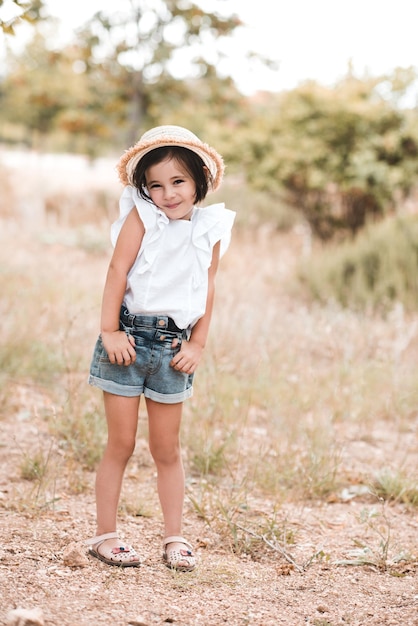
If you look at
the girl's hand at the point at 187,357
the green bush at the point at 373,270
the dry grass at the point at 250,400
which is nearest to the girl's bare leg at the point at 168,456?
the girl's hand at the point at 187,357

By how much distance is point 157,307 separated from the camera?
2.38m

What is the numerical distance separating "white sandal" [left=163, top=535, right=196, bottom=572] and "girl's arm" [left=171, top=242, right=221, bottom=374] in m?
0.61

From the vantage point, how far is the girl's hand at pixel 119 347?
7.66 ft

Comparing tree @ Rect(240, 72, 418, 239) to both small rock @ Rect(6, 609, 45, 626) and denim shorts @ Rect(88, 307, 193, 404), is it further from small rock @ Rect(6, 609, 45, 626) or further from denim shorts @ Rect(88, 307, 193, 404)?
small rock @ Rect(6, 609, 45, 626)

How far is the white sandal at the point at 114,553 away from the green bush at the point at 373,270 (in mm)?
4713

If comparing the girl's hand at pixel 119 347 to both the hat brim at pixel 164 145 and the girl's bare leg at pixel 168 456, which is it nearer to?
the girl's bare leg at pixel 168 456

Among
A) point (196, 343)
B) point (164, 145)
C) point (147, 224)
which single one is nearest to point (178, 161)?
point (164, 145)

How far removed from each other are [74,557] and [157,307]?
859mm

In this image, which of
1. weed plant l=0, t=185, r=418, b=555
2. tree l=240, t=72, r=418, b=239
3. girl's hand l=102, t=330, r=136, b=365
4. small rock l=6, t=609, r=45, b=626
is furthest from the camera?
tree l=240, t=72, r=418, b=239

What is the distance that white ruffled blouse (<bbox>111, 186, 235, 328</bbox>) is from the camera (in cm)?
239

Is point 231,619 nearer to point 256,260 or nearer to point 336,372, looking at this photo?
point 336,372

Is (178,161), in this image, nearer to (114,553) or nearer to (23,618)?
(114,553)

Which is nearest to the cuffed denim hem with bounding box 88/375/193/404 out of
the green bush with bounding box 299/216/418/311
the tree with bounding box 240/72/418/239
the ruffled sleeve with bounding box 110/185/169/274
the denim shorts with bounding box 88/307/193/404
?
the denim shorts with bounding box 88/307/193/404

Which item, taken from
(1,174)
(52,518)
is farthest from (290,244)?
(52,518)
